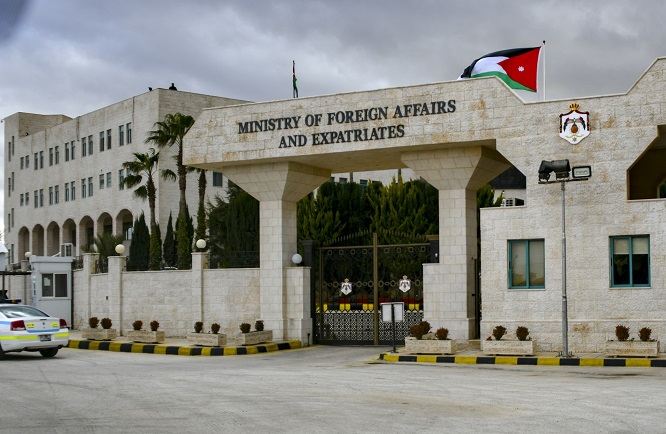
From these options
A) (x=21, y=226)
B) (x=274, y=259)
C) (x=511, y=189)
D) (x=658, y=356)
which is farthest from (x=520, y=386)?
(x=21, y=226)

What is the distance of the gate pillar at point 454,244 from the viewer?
2366 cm

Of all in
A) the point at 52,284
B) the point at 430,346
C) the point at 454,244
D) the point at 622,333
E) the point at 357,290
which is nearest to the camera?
the point at 622,333

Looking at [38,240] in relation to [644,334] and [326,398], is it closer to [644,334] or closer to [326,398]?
[644,334]

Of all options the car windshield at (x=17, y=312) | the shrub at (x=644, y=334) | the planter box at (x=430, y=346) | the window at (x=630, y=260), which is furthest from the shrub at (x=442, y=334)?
the car windshield at (x=17, y=312)

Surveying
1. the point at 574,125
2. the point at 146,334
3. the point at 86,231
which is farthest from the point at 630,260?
the point at 86,231

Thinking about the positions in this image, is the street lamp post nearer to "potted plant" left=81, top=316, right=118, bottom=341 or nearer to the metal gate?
the metal gate

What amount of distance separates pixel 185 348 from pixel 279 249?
12.8 feet

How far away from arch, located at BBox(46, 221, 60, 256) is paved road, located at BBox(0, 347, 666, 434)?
5906 cm

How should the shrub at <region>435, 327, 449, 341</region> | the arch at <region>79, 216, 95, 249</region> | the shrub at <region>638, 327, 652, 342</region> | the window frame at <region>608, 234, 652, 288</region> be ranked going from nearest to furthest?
1. the shrub at <region>638, 327, 652, 342</region>
2. the window frame at <region>608, 234, 652, 288</region>
3. the shrub at <region>435, 327, 449, 341</region>
4. the arch at <region>79, 216, 95, 249</region>

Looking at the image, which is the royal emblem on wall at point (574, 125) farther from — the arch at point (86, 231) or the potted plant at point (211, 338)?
the arch at point (86, 231)

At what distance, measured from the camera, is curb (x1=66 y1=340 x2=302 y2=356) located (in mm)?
24344

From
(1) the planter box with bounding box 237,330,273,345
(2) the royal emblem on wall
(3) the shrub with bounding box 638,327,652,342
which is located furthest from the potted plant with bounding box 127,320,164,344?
(3) the shrub with bounding box 638,327,652,342

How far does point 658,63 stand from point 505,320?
6.94 metres

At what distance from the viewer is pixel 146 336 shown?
87.9ft
